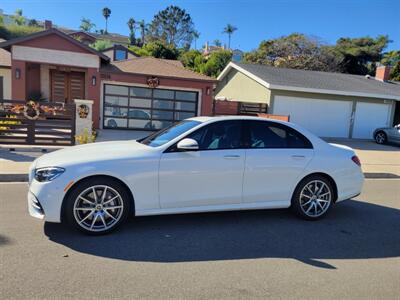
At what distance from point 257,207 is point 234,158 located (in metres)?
0.85

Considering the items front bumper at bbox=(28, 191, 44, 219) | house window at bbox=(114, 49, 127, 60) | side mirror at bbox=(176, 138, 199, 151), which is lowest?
front bumper at bbox=(28, 191, 44, 219)

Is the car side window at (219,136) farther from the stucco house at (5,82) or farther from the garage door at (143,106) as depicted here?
the stucco house at (5,82)

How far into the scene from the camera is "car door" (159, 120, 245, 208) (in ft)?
15.6

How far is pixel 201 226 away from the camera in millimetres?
5117

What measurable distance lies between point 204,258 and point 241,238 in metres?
0.84

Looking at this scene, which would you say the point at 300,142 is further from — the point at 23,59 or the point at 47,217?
the point at 23,59

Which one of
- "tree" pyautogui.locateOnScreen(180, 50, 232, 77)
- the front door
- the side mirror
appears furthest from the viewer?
"tree" pyautogui.locateOnScreen(180, 50, 232, 77)

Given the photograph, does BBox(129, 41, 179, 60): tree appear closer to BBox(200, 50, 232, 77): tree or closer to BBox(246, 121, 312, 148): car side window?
BBox(200, 50, 232, 77): tree

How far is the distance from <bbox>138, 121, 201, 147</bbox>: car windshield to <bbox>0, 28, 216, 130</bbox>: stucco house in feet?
39.4

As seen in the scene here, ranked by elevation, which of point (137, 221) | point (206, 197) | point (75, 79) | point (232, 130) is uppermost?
point (75, 79)

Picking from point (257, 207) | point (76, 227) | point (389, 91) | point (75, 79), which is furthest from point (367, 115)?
point (76, 227)

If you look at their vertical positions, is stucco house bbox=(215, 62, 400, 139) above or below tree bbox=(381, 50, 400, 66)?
below

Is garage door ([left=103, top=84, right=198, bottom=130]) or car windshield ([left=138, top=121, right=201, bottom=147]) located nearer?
car windshield ([left=138, top=121, right=201, bottom=147])

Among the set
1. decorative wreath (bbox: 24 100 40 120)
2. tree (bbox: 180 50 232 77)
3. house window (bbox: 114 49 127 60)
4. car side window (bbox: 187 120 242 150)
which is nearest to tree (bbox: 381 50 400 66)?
tree (bbox: 180 50 232 77)
